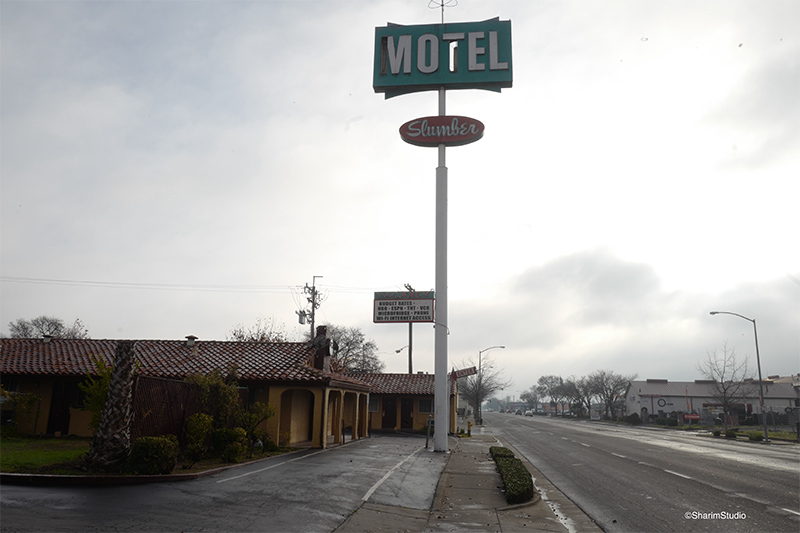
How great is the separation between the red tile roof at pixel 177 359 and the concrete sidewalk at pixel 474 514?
34.7 feet

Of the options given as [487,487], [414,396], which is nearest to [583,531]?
[487,487]

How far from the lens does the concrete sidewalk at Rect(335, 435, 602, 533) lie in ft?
31.0

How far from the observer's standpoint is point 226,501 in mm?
10320

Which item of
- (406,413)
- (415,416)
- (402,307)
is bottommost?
(415,416)

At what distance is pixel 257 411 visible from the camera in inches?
745

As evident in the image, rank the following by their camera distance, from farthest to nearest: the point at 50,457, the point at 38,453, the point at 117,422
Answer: the point at 38,453
the point at 50,457
the point at 117,422

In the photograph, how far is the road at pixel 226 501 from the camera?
27.4ft

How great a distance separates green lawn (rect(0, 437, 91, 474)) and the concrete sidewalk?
294 inches

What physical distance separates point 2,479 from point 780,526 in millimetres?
14980

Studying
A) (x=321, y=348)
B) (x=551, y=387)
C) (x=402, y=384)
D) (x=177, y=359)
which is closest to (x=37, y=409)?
(x=177, y=359)

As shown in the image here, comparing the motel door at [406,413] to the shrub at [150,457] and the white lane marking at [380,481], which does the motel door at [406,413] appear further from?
the shrub at [150,457]

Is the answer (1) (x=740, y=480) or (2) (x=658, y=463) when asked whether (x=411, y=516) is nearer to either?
(1) (x=740, y=480)

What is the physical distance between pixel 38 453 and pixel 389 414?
28.5 m

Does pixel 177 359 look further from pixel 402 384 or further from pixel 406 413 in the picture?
pixel 406 413
